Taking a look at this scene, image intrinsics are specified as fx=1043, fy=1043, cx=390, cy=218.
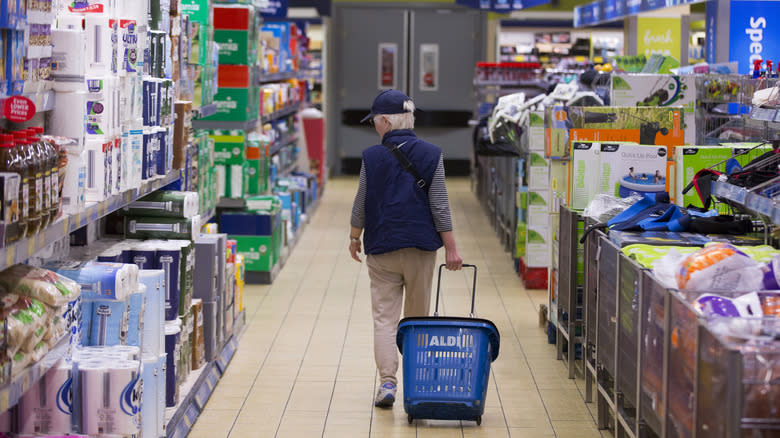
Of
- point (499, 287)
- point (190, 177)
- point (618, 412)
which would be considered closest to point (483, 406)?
point (618, 412)

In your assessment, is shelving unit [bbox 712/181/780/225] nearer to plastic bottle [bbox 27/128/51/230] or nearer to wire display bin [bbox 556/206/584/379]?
wire display bin [bbox 556/206/584/379]

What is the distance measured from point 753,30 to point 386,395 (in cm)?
499

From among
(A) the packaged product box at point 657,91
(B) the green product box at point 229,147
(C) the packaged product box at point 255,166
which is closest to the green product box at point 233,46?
(B) the green product box at point 229,147

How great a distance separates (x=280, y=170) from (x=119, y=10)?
7.83 metres

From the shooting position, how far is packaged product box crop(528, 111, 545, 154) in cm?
816

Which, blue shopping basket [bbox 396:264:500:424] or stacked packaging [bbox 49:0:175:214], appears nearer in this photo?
stacked packaging [bbox 49:0:175:214]

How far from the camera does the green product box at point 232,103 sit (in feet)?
27.1

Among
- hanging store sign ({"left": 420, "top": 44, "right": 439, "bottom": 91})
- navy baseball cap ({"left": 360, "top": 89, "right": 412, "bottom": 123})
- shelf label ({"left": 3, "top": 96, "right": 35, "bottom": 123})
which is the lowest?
shelf label ({"left": 3, "top": 96, "right": 35, "bottom": 123})

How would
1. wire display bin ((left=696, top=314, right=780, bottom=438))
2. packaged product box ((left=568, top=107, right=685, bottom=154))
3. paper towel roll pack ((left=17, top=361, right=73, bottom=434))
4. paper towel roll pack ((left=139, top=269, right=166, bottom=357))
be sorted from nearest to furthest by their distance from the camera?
wire display bin ((left=696, top=314, right=780, bottom=438)), paper towel roll pack ((left=17, top=361, right=73, bottom=434)), paper towel roll pack ((left=139, top=269, right=166, bottom=357)), packaged product box ((left=568, top=107, right=685, bottom=154))

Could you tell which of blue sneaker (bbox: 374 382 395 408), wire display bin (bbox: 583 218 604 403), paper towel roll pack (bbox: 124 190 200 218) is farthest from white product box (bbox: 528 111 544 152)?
paper towel roll pack (bbox: 124 190 200 218)

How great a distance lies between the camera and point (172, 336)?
175 inches

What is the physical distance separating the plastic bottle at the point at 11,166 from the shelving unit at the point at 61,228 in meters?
0.03

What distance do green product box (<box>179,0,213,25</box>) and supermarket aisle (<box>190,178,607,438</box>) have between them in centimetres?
202

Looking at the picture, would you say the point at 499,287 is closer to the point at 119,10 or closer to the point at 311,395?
the point at 311,395
